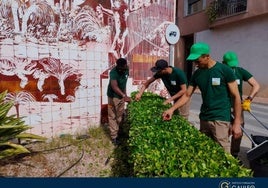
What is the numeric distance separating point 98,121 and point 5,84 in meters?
2.36

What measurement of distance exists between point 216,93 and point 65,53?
3.54 meters

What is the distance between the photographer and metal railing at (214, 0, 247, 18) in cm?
1541

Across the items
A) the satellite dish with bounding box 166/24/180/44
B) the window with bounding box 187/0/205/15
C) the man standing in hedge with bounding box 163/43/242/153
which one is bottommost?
the man standing in hedge with bounding box 163/43/242/153

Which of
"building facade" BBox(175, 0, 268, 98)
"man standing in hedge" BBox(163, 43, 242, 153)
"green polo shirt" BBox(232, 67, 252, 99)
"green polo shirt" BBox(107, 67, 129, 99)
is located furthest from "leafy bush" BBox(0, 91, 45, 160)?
"building facade" BBox(175, 0, 268, 98)

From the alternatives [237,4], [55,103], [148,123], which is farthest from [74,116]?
[237,4]

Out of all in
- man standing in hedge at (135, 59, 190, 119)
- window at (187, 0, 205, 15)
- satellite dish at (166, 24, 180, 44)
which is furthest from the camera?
window at (187, 0, 205, 15)

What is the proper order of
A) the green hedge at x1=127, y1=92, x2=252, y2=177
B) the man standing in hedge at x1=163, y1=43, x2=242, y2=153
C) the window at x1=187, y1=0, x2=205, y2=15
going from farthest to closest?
the window at x1=187, y1=0, x2=205, y2=15
the man standing in hedge at x1=163, y1=43, x2=242, y2=153
the green hedge at x1=127, y1=92, x2=252, y2=177

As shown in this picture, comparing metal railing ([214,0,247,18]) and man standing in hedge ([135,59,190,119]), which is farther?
metal railing ([214,0,247,18])

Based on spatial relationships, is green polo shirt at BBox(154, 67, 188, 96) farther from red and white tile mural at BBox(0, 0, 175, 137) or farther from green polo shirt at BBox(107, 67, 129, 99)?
red and white tile mural at BBox(0, 0, 175, 137)

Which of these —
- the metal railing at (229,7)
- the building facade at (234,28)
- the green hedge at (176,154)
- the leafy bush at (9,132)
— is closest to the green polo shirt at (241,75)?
the green hedge at (176,154)

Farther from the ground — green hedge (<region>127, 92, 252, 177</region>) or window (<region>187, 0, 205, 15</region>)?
window (<region>187, 0, 205, 15</region>)

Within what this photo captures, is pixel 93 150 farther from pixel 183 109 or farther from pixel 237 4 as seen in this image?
pixel 237 4

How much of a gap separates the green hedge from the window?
18.2 m

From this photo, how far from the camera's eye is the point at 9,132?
4605 mm
